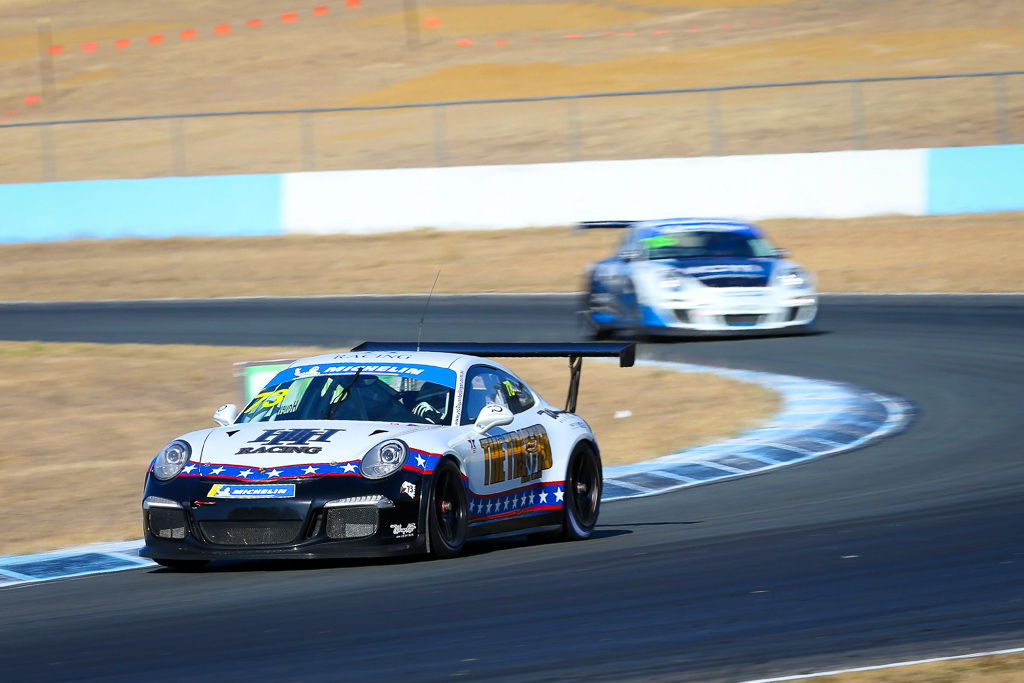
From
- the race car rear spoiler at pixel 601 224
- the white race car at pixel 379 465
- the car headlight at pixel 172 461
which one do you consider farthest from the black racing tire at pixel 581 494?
the race car rear spoiler at pixel 601 224

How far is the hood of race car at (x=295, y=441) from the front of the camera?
26.8 ft

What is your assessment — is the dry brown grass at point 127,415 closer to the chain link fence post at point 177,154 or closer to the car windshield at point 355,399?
the car windshield at point 355,399

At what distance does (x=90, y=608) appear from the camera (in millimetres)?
7520

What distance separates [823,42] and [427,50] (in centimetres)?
1179

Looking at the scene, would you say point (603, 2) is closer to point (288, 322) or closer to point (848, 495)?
point (288, 322)

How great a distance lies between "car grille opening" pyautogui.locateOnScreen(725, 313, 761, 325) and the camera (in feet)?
61.5

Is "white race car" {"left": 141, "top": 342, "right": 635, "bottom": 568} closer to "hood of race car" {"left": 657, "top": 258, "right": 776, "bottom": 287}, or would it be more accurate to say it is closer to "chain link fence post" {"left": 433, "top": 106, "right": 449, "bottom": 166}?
"hood of race car" {"left": 657, "top": 258, "right": 776, "bottom": 287}

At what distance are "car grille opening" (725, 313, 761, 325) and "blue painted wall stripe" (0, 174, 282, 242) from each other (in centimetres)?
1335

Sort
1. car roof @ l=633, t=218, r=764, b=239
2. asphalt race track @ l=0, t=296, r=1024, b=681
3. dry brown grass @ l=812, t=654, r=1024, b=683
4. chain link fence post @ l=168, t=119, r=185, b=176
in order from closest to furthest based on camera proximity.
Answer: dry brown grass @ l=812, t=654, r=1024, b=683, asphalt race track @ l=0, t=296, r=1024, b=681, car roof @ l=633, t=218, r=764, b=239, chain link fence post @ l=168, t=119, r=185, b=176

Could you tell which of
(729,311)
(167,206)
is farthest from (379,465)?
(167,206)

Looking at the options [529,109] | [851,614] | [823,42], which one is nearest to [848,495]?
[851,614]

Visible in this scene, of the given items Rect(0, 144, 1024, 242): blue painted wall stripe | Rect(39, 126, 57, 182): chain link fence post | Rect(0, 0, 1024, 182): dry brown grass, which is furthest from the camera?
Rect(39, 126, 57, 182): chain link fence post

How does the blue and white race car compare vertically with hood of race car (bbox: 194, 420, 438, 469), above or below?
below

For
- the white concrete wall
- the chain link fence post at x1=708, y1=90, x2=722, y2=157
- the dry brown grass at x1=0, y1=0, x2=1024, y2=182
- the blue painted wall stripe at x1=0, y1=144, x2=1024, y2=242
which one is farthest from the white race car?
the dry brown grass at x1=0, y1=0, x2=1024, y2=182
